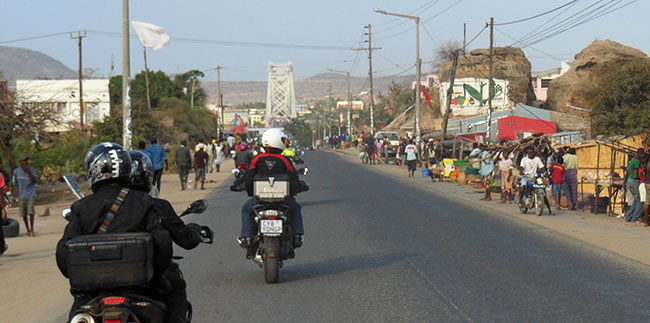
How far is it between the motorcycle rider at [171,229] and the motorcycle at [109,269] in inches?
12.4

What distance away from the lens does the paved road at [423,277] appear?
283 inches

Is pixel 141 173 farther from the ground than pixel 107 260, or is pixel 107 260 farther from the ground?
pixel 141 173

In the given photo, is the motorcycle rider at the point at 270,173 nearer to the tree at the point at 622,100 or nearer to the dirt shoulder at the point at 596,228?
the dirt shoulder at the point at 596,228

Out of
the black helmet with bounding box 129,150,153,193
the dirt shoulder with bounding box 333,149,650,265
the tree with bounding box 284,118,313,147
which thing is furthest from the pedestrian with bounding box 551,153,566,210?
the tree with bounding box 284,118,313,147

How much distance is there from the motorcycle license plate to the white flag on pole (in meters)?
13.4

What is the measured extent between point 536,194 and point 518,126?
Answer: 3121 cm

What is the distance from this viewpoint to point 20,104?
2038 centimetres

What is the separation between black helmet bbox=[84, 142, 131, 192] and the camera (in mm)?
4180

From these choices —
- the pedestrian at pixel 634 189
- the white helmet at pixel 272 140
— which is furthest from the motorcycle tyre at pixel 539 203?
the white helmet at pixel 272 140

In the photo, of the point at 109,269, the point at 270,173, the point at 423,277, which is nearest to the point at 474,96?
the point at 423,277

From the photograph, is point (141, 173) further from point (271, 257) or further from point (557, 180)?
point (557, 180)

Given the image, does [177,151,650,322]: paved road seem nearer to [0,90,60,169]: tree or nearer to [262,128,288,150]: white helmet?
[262,128,288,150]: white helmet

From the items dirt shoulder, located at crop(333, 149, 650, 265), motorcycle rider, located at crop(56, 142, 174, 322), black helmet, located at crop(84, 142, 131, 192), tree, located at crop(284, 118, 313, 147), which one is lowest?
tree, located at crop(284, 118, 313, 147)

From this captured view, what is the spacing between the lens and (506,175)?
21.0 m
